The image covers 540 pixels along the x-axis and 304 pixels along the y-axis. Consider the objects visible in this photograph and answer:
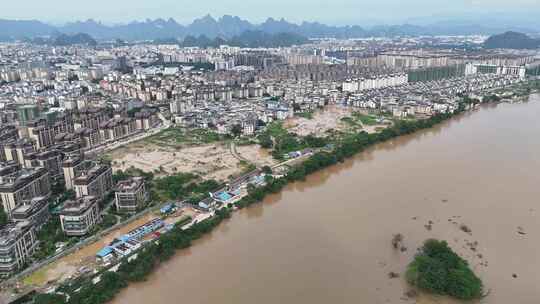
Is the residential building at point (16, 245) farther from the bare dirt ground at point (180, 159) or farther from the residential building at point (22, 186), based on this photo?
the bare dirt ground at point (180, 159)

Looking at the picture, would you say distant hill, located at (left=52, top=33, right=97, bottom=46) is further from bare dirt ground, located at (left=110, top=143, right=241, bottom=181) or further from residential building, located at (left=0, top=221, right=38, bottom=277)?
residential building, located at (left=0, top=221, right=38, bottom=277)

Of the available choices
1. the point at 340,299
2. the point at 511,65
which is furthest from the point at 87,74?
the point at 511,65

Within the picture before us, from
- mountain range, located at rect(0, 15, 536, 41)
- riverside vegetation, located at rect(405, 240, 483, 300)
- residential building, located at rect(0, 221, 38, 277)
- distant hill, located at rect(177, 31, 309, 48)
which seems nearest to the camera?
riverside vegetation, located at rect(405, 240, 483, 300)

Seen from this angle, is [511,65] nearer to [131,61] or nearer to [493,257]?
[493,257]

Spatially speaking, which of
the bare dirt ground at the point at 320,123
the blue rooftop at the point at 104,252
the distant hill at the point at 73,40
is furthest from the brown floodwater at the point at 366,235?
the distant hill at the point at 73,40

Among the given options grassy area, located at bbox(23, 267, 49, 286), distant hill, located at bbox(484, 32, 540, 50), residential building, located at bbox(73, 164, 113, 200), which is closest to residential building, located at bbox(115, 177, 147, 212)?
residential building, located at bbox(73, 164, 113, 200)

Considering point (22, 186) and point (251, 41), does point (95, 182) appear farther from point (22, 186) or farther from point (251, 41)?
point (251, 41)

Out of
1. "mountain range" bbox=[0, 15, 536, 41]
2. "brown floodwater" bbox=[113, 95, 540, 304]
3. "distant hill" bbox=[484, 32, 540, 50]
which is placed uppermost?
"mountain range" bbox=[0, 15, 536, 41]
